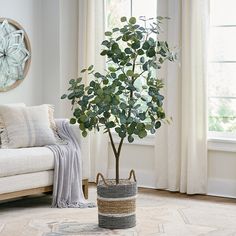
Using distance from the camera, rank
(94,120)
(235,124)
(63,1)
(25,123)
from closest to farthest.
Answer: (94,120) < (25,123) < (235,124) < (63,1)

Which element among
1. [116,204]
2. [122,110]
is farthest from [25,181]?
[122,110]

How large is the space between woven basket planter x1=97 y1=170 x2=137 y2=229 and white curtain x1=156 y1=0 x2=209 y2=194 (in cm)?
151

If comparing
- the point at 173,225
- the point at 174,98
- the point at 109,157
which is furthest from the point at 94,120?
the point at 109,157

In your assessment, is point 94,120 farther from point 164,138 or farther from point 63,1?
point 63,1

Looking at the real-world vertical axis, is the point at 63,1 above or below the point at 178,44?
above

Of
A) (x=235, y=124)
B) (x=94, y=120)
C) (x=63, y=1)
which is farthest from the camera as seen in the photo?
(x=63, y=1)

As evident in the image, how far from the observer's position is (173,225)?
4.71 meters

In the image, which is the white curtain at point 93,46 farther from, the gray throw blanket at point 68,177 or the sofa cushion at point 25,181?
the sofa cushion at point 25,181

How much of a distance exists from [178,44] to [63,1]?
4.65 ft

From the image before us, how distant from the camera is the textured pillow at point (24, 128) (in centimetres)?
546

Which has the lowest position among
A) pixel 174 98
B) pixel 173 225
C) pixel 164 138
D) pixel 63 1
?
pixel 173 225

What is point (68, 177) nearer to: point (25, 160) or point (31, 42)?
point (25, 160)

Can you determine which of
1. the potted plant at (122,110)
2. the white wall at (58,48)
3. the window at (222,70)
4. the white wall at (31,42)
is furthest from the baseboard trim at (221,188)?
the white wall at (31,42)

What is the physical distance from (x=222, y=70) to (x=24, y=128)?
2.00 metres
